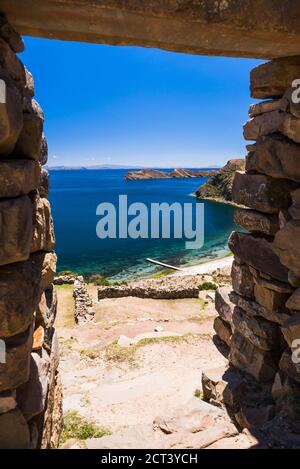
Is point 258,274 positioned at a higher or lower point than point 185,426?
higher

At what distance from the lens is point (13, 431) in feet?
11.5

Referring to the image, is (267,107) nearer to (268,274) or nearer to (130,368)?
(268,274)

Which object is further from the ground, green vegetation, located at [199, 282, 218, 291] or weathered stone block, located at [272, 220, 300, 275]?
weathered stone block, located at [272, 220, 300, 275]

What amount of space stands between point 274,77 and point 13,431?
6151 millimetres

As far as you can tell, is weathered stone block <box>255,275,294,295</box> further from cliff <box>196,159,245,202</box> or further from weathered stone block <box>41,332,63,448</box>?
cliff <box>196,159,245,202</box>

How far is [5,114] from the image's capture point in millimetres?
2986

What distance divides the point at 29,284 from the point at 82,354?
900cm

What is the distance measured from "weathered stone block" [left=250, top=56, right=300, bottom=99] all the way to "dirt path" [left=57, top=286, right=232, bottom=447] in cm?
635

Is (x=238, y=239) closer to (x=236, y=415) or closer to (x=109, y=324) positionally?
(x=236, y=415)

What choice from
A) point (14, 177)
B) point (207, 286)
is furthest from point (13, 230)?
point (207, 286)

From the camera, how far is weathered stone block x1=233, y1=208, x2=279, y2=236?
5.91 meters

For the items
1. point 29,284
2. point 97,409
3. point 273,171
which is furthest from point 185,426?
point 273,171

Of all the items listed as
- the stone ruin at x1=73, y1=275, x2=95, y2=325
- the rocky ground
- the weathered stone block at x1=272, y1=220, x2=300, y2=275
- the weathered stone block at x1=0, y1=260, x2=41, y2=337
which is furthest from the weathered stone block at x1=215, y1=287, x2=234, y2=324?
the stone ruin at x1=73, y1=275, x2=95, y2=325

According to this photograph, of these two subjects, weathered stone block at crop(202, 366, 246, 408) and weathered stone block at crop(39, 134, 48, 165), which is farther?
weathered stone block at crop(202, 366, 246, 408)
